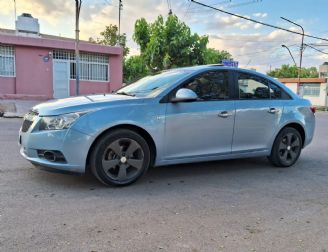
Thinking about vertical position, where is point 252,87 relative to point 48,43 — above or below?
below

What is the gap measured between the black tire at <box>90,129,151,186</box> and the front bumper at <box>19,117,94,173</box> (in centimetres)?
15

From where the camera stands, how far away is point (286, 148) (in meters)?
6.09

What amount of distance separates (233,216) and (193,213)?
425 millimetres

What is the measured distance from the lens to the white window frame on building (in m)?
38.9

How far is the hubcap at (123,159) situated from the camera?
452 centimetres

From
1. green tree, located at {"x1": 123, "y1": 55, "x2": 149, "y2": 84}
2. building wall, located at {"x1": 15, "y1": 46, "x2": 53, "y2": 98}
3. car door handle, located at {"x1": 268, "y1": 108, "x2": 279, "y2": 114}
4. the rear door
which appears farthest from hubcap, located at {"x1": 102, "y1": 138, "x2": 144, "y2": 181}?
green tree, located at {"x1": 123, "y1": 55, "x2": 149, "y2": 84}

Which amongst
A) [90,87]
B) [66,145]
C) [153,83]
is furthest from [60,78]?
[66,145]

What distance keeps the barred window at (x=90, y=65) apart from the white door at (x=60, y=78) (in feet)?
1.03

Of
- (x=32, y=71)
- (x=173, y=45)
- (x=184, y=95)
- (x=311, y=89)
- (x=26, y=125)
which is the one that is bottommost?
(x=26, y=125)

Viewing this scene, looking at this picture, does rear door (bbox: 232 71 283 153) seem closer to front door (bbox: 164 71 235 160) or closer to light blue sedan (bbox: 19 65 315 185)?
light blue sedan (bbox: 19 65 315 185)

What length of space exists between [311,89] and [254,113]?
3741 cm

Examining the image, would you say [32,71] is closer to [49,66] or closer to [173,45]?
[49,66]

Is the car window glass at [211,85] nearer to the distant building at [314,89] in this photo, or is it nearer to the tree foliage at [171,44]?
the tree foliage at [171,44]

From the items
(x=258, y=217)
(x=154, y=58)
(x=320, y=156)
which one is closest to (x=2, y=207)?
(x=258, y=217)
